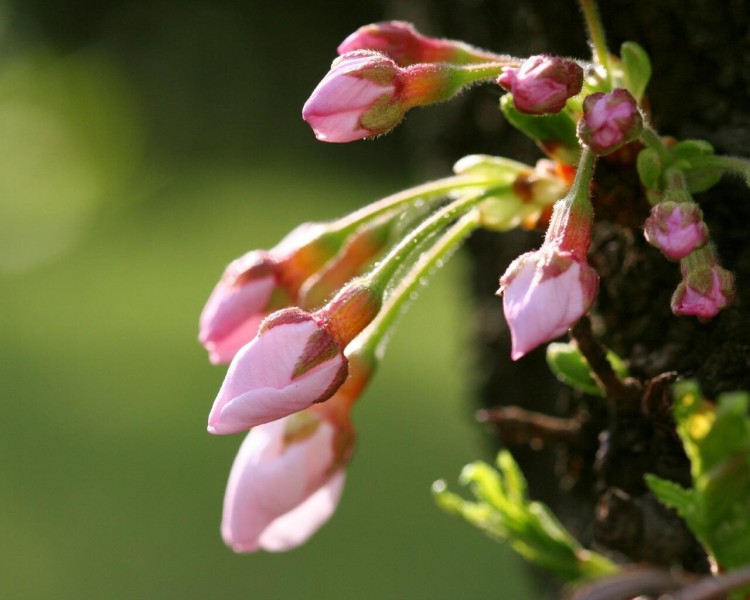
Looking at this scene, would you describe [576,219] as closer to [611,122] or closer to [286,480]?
[611,122]

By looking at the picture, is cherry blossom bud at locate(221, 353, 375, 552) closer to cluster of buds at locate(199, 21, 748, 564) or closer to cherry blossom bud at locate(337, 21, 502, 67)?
cluster of buds at locate(199, 21, 748, 564)

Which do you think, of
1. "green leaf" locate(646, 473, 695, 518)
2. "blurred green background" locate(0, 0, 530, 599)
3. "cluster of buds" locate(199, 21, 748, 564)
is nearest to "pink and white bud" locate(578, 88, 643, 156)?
"cluster of buds" locate(199, 21, 748, 564)

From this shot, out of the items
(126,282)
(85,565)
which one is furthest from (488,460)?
(126,282)

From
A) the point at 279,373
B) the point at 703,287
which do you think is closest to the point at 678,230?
the point at 703,287

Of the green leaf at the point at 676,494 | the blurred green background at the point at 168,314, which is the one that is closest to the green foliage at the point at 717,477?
the green leaf at the point at 676,494

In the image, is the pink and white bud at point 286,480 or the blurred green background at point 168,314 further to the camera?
the blurred green background at point 168,314

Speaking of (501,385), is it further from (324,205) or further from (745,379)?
(324,205)

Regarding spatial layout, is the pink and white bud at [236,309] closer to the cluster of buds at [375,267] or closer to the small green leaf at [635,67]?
the cluster of buds at [375,267]

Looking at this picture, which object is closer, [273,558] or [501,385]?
[501,385]
